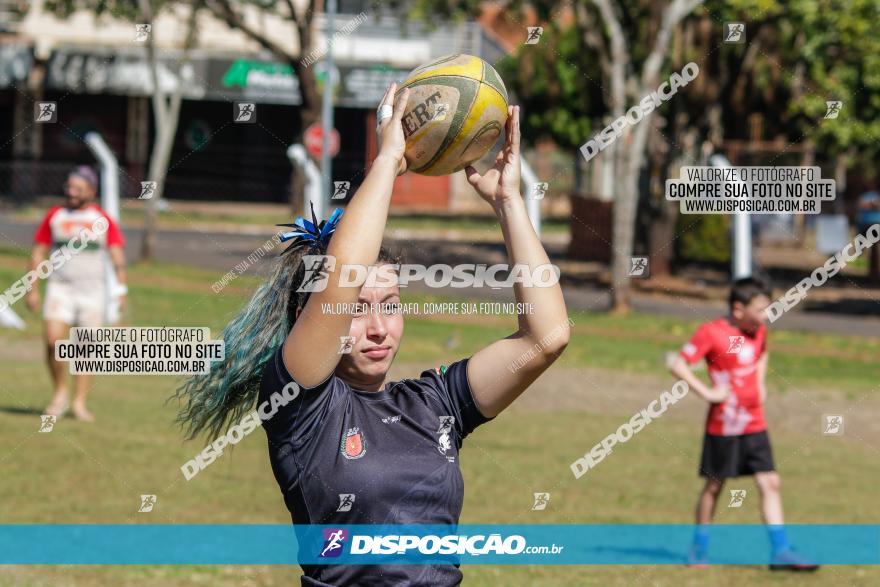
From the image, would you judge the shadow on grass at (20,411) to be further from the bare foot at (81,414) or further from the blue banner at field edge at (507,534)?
the blue banner at field edge at (507,534)

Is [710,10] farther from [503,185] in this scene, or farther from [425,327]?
[503,185]

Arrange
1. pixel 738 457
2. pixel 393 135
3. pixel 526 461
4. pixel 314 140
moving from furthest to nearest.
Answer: pixel 314 140
pixel 526 461
pixel 738 457
pixel 393 135

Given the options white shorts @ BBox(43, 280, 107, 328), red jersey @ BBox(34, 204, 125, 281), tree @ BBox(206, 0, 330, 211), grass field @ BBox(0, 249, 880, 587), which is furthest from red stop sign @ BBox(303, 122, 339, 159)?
white shorts @ BBox(43, 280, 107, 328)

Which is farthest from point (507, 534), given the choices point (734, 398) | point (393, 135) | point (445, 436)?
point (393, 135)

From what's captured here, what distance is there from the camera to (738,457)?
8.42 meters

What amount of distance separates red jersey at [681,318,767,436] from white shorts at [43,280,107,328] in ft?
19.7

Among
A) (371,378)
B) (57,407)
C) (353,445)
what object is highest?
(371,378)

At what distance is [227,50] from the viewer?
4266cm

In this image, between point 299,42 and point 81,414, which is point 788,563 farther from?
point 299,42

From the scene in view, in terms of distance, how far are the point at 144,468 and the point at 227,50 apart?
33.8 m

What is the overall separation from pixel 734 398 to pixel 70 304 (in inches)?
253

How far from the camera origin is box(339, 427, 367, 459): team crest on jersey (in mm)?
3625

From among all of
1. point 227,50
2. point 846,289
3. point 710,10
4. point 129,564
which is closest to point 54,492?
point 129,564

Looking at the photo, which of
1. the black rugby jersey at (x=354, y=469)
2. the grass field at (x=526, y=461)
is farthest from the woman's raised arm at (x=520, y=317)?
the grass field at (x=526, y=461)
